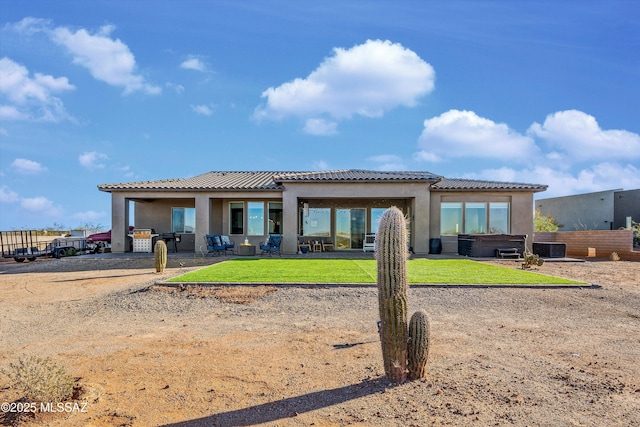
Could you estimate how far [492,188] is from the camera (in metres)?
19.9

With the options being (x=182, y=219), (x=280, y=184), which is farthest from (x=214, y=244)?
(x=182, y=219)

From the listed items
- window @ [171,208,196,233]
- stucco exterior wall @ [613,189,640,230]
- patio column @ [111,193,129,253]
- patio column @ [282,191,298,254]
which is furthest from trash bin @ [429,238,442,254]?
stucco exterior wall @ [613,189,640,230]

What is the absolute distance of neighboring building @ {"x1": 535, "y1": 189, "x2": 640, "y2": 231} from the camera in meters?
29.7

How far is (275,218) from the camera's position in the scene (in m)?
21.8

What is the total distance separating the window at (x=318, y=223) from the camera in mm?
22344

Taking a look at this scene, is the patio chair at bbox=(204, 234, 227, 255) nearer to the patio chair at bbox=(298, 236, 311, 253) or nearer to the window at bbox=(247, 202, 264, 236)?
the window at bbox=(247, 202, 264, 236)

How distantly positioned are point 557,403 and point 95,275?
509 inches

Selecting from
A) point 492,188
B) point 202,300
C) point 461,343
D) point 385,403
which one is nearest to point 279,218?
point 492,188

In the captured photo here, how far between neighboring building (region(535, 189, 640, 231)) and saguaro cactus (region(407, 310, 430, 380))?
31312 mm

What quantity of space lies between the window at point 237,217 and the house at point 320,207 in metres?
Answer: 0.05

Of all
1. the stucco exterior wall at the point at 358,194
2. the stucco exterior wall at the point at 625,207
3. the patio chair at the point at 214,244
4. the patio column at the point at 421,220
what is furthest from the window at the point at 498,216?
the stucco exterior wall at the point at 625,207

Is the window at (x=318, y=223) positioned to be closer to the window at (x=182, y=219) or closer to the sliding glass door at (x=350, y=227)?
the sliding glass door at (x=350, y=227)

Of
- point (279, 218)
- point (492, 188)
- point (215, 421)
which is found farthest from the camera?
point (279, 218)

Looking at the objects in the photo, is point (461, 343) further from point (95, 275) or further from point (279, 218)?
point (279, 218)
